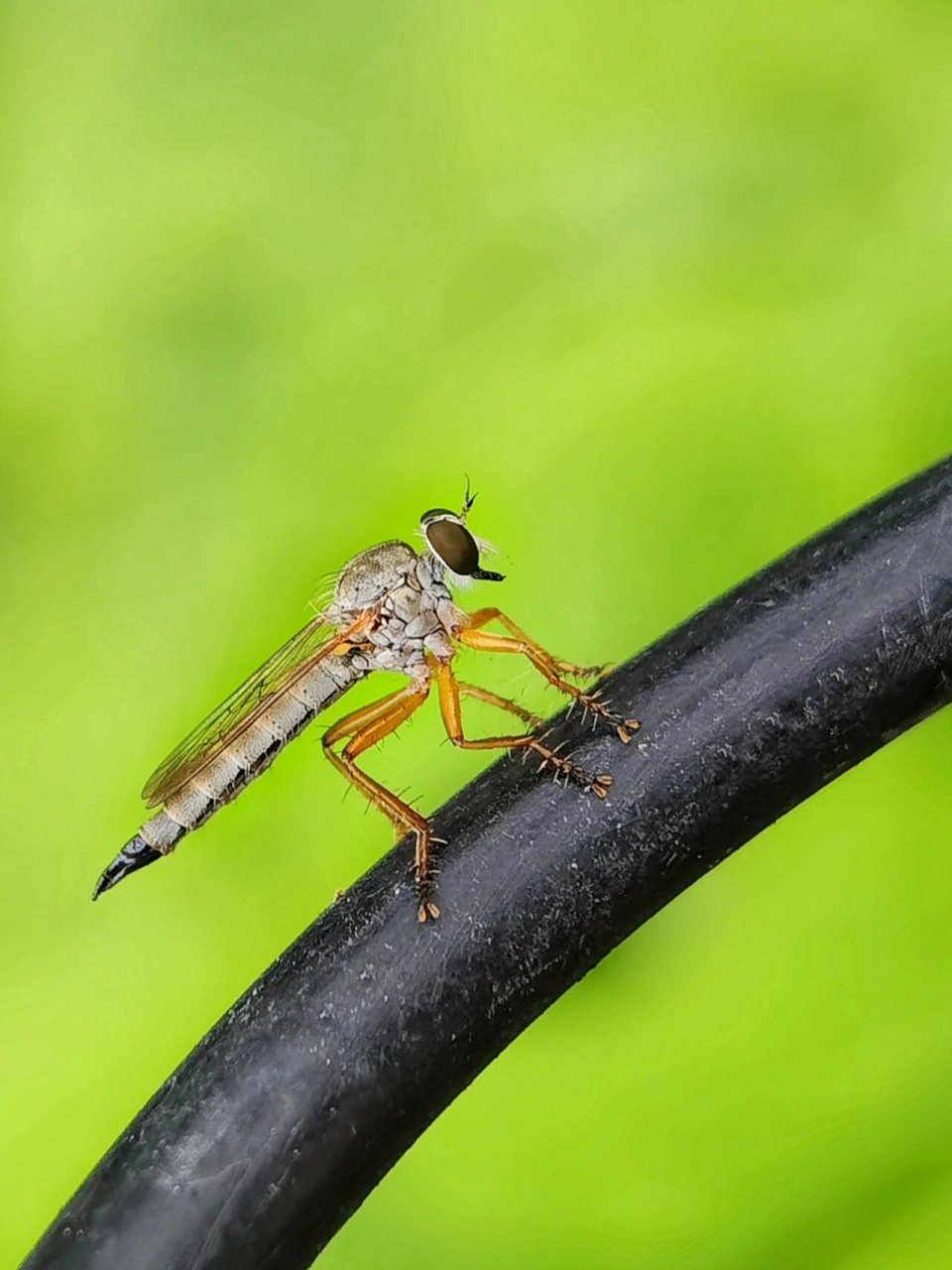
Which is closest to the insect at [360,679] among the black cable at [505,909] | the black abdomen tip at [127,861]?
the black abdomen tip at [127,861]

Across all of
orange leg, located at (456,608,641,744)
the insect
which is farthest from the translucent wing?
orange leg, located at (456,608,641,744)

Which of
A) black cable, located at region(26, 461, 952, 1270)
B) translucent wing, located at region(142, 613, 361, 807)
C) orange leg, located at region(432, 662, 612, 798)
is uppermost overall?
translucent wing, located at region(142, 613, 361, 807)

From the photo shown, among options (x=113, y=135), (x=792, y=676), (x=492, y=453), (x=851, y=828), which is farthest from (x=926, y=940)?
(x=113, y=135)

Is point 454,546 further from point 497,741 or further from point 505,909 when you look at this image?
point 505,909

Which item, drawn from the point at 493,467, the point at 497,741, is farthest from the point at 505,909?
the point at 493,467

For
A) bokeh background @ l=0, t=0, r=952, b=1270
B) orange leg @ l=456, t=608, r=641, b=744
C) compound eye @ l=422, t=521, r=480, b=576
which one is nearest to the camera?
bokeh background @ l=0, t=0, r=952, b=1270

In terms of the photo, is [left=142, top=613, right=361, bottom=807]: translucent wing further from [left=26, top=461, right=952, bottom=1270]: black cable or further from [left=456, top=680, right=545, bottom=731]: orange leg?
[left=26, top=461, right=952, bottom=1270]: black cable

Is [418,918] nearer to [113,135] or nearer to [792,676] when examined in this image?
[792,676]
